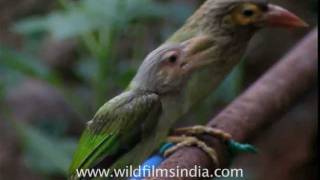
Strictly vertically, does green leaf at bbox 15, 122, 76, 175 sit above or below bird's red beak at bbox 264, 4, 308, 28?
below

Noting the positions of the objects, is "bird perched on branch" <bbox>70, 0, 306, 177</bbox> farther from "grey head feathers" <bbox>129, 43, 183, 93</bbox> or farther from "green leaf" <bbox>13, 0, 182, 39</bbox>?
"green leaf" <bbox>13, 0, 182, 39</bbox>

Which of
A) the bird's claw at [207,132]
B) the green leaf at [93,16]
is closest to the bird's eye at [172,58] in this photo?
the bird's claw at [207,132]

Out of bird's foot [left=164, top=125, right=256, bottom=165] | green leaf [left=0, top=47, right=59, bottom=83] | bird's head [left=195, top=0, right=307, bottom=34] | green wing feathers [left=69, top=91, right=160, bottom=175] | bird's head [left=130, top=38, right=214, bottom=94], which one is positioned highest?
green leaf [left=0, top=47, right=59, bottom=83]

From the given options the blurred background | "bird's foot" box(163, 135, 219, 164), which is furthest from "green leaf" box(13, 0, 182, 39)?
"bird's foot" box(163, 135, 219, 164)

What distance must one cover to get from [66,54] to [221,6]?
4.61 ft

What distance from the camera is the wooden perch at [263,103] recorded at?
90cm

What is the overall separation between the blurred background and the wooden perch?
0.06 meters

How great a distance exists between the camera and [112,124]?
71cm

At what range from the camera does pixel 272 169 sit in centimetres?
210

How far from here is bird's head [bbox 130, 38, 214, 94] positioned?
729 mm

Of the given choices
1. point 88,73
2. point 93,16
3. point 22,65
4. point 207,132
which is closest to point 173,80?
point 207,132

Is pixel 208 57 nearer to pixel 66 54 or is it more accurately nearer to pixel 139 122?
pixel 139 122

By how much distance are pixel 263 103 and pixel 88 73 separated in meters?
0.57

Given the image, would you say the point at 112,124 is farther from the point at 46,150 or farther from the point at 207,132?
the point at 46,150
